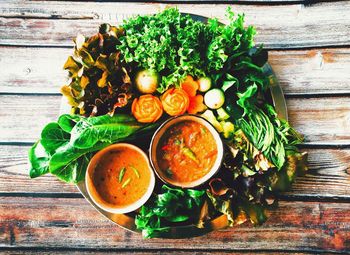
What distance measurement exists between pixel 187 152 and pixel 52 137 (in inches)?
17.7

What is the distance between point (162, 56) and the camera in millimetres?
1382

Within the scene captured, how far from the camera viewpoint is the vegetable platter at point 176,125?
1.40 meters

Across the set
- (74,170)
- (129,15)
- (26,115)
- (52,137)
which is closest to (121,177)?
(74,170)

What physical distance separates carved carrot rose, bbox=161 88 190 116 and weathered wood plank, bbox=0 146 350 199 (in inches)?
20.6

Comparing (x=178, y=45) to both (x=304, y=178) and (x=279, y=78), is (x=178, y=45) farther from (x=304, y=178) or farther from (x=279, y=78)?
(x=304, y=178)

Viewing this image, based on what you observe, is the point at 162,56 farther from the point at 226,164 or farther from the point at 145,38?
the point at 226,164

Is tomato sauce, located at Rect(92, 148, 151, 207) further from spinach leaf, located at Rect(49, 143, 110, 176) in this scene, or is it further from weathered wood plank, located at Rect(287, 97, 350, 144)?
weathered wood plank, located at Rect(287, 97, 350, 144)

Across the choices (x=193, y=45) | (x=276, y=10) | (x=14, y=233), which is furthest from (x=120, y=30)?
(x=14, y=233)

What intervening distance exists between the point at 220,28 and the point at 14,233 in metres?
1.08

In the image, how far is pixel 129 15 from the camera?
1.72 m

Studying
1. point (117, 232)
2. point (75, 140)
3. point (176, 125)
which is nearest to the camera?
point (75, 140)

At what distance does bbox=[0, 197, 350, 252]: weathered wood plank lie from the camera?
1.66m

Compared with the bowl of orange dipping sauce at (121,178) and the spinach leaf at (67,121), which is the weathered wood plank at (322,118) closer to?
the bowl of orange dipping sauce at (121,178)

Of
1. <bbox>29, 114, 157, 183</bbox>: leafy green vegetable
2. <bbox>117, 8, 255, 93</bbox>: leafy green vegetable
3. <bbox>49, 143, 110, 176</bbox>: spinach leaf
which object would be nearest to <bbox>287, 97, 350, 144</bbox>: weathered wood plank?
<bbox>117, 8, 255, 93</bbox>: leafy green vegetable
